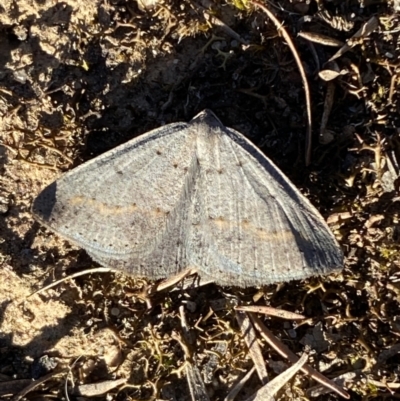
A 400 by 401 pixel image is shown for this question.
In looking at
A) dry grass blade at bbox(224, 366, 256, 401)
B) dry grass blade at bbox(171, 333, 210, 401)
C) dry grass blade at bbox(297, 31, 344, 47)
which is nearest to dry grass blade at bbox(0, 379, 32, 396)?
dry grass blade at bbox(171, 333, 210, 401)

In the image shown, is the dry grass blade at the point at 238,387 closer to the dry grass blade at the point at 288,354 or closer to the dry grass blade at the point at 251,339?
the dry grass blade at the point at 251,339

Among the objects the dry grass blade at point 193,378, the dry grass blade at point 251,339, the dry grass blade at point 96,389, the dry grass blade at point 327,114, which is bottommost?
the dry grass blade at point 96,389

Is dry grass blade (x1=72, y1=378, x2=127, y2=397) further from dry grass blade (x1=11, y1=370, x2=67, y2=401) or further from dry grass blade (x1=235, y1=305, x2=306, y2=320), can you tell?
dry grass blade (x1=235, y1=305, x2=306, y2=320)

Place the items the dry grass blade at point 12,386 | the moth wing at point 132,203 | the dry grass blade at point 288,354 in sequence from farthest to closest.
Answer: the dry grass blade at point 12,386
the dry grass blade at point 288,354
the moth wing at point 132,203

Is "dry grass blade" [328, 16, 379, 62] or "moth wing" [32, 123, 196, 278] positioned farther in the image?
"dry grass blade" [328, 16, 379, 62]

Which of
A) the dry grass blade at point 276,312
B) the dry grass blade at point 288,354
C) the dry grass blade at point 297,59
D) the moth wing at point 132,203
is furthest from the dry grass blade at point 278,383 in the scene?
the dry grass blade at point 297,59

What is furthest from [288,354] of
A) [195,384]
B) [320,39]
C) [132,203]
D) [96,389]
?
[320,39]
